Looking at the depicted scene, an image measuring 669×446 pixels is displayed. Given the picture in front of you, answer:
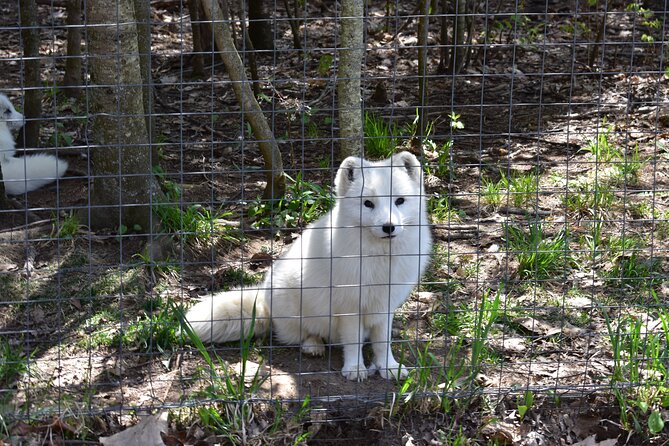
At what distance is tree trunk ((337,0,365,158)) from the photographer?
543 centimetres

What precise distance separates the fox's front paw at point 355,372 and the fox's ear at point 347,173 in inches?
36.4

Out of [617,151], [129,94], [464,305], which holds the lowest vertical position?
[464,305]

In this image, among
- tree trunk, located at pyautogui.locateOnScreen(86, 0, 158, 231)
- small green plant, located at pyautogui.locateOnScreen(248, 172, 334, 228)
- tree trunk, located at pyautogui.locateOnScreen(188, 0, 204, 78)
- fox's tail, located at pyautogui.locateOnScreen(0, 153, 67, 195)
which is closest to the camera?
tree trunk, located at pyautogui.locateOnScreen(86, 0, 158, 231)

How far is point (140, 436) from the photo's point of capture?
406 centimetres

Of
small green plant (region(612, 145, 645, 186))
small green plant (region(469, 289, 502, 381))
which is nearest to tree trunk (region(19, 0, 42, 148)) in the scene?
small green plant (region(469, 289, 502, 381))

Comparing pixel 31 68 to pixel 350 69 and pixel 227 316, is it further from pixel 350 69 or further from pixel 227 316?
pixel 227 316

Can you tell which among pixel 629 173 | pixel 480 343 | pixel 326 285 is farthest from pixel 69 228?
pixel 629 173

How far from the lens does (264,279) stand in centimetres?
528

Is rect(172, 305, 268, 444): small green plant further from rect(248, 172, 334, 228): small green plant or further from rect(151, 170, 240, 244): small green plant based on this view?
rect(248, 172, 334, 228): small green plant

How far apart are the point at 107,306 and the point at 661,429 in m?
3.11

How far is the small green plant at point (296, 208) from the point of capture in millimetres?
6137

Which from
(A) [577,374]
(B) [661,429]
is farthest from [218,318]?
(B) [661,429]

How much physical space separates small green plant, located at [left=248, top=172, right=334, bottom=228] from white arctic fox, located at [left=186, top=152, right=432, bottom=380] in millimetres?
1195

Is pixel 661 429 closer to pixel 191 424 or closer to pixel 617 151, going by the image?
pixel 191 424
